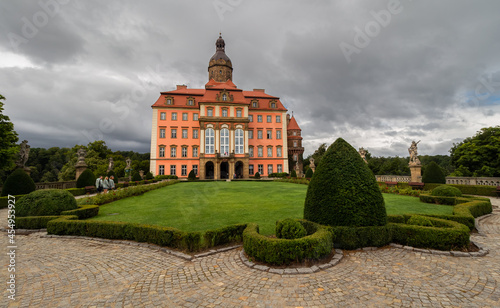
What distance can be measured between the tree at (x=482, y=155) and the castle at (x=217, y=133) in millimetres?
24074

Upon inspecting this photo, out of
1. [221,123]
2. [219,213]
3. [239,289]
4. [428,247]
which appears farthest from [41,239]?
[221,123]

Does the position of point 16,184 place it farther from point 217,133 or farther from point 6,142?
point 217,133

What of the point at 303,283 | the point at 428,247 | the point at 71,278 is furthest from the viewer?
the point at 428,247

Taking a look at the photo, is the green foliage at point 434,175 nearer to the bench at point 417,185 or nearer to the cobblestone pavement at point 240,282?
the bench at point 417,185

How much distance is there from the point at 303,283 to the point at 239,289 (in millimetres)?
1145

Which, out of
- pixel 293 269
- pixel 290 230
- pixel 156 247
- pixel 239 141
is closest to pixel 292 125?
pixel 239 141

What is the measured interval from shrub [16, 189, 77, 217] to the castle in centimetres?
2750

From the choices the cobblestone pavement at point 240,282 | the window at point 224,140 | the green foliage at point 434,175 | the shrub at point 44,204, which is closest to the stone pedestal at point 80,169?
the shrub at point 44,204

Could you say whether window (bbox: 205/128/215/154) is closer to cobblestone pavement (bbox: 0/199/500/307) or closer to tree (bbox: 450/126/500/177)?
cobblestone pavement (bbox: 0/199/500/307)

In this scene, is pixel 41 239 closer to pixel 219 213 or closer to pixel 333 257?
pixel 219 213

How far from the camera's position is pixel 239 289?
3.69 meters

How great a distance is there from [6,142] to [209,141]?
23.6 meters

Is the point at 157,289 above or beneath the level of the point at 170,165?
beneath

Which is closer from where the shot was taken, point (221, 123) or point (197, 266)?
point (197, 266)
